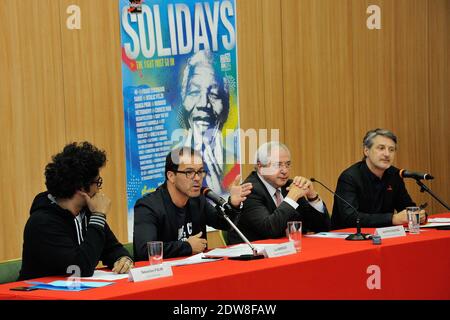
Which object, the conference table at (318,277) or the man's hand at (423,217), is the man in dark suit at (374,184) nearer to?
the man's hand at (423,217)

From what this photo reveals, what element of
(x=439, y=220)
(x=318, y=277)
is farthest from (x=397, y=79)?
(x=318, y=277)

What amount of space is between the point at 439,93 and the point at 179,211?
4.48m

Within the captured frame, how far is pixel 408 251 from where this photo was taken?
161 inches

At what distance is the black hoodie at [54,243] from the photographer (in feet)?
11.3

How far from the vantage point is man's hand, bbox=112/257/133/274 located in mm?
3559

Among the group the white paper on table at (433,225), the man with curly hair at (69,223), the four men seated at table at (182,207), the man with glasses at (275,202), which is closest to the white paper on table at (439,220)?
the white paper on table at (433,225)

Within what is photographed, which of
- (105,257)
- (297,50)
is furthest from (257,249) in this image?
(297,50)

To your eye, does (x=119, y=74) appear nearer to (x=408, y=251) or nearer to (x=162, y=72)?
(x=162, y=72)

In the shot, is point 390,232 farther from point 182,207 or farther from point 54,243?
point 54,243

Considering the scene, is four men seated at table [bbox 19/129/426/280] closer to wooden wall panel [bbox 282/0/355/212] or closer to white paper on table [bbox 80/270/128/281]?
white paper on table [bbox 80/270/128/281]

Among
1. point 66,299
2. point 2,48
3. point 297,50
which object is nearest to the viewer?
point 66,299

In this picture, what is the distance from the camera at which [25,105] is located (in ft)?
16.5

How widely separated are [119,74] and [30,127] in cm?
82

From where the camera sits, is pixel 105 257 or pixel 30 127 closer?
pixel 105 257
